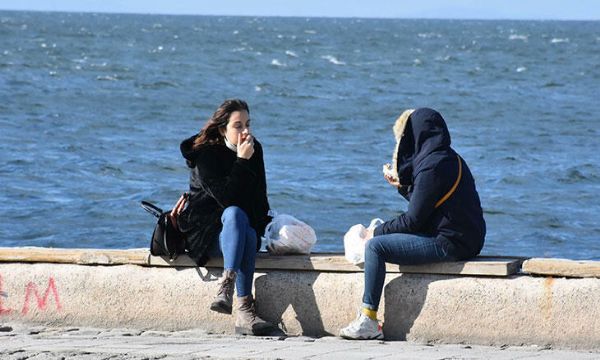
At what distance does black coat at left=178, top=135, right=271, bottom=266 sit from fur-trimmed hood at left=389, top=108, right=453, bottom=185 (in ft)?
2.59

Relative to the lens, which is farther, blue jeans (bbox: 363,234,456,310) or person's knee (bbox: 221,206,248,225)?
person's knee (bbox: 221,206,248,225)

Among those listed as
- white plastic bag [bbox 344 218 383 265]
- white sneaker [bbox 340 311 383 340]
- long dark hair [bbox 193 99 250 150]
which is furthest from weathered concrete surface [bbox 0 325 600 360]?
long dark hair [bbox 193 99 250 150]

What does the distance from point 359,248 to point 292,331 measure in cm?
59

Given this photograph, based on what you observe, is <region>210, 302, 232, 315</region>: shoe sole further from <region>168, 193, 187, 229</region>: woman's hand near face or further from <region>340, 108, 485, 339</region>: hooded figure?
<region>340, 108, 485, 339</region>: hooded figure

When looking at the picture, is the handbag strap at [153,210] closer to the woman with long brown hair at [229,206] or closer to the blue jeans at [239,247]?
the woman with long brown hair at [229,206]

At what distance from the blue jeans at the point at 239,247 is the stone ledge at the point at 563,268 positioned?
1.42 m

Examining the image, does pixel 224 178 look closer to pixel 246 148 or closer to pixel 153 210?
pixel 246 148

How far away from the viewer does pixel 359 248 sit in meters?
6.70

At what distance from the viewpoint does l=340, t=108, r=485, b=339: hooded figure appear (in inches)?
255

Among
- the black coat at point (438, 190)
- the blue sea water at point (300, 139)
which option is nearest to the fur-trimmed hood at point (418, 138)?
the black coat at point (438, 190)

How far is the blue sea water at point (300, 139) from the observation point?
16.4 meters

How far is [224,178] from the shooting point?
687 cm

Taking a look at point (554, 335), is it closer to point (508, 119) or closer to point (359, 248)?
point (359, 248)

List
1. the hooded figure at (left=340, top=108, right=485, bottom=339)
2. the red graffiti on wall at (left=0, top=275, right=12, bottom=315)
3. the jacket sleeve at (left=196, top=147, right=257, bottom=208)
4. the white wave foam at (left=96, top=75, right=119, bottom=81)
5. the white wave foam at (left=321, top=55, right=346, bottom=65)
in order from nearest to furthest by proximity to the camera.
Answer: the hooded figure at (left=340, top=108, right=485, bottom=339) < the jacket sleeve at (left=196, top=147, right=257, bottom=208) < the red graffiti on wall at (left=0, top=275, right=12, bottom=315) < the white wave foam at (left=96, top=75, right=119, bottom=81) < the white wave foam at (left=321, top=55, right=346, bottom=65)
